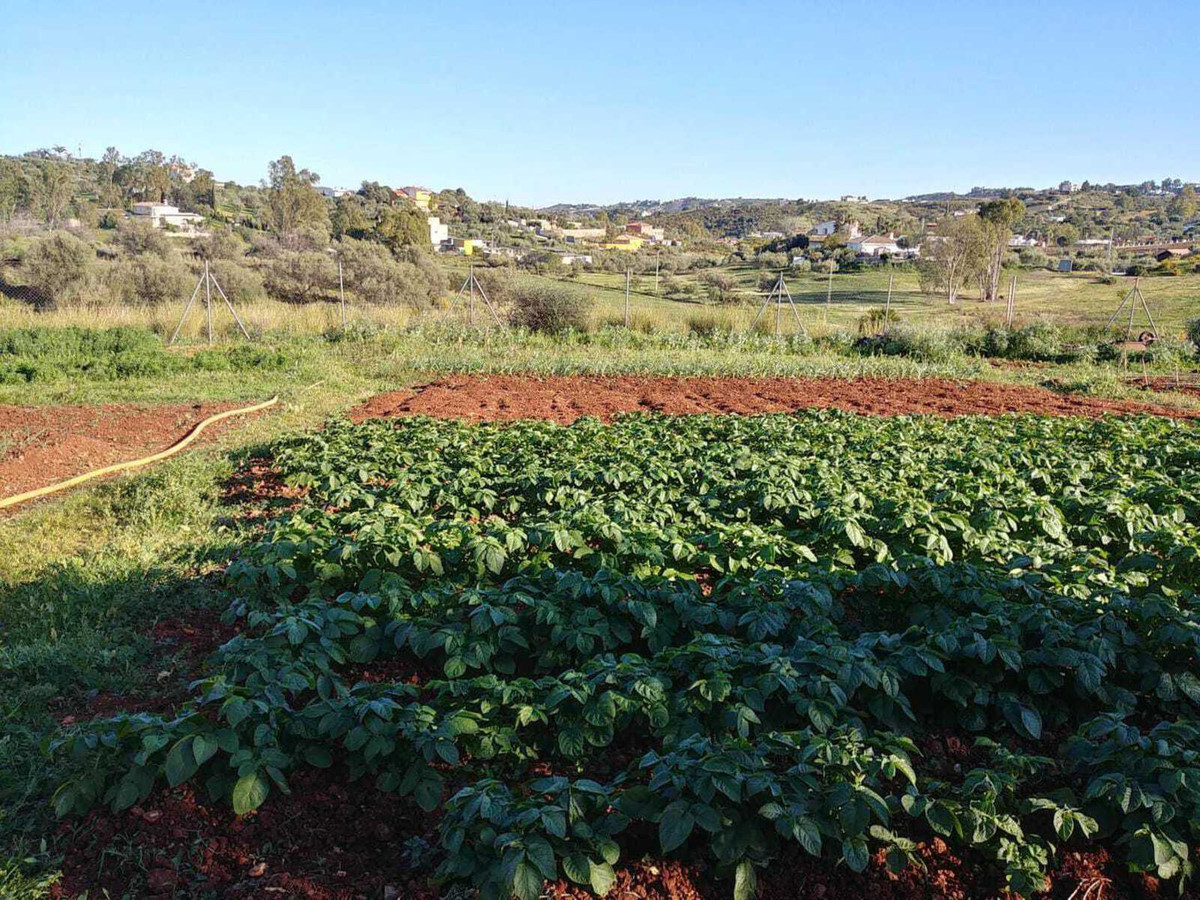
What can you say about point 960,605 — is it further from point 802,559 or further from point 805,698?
point 805,698

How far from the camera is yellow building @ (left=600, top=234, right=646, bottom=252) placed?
65.4 metres

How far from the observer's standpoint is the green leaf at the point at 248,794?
2840 millimetres

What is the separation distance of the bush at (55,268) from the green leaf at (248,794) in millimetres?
24228

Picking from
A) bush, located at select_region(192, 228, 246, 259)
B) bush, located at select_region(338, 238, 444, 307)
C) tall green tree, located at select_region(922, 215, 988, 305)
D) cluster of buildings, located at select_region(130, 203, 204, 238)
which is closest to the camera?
bush, located at select_region(338, 238, 444, 307)

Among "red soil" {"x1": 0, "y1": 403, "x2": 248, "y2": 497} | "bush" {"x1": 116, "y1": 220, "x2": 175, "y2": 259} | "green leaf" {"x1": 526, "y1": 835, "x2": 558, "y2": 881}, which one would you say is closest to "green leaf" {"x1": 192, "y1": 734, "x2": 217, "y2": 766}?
"green leaf" {"x1": 526, "y1": 835, "x2": 558, "y2": 881}

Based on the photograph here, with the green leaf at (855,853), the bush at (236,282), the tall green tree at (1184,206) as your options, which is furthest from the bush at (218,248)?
the tall green tree at (1184,206)

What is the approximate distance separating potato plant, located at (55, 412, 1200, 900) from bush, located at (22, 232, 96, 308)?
21769 mm

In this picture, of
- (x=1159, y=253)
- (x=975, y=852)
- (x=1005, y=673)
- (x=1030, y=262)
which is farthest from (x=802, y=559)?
(x=1159, y=253)

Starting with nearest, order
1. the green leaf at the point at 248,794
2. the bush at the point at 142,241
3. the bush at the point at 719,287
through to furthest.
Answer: the green leaf at the point at 248,794 → the bush at the point at 142,241 → the bush at the point at 719,287

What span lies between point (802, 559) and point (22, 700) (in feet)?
13.2

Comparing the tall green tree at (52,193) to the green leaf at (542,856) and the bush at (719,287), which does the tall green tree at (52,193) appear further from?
the green leaf at (542,856)

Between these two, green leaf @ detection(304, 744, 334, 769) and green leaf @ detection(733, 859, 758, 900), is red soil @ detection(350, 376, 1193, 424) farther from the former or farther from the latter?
green leaf @ detection(733, 859, 758, 900)

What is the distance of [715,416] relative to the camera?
33.1ft

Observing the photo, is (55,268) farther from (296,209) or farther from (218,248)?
(296,209)
